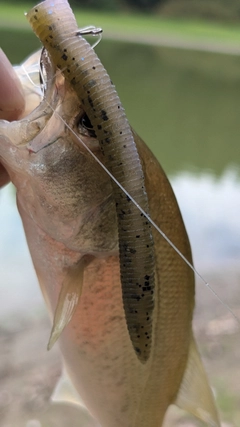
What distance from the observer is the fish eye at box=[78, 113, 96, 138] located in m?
0.86

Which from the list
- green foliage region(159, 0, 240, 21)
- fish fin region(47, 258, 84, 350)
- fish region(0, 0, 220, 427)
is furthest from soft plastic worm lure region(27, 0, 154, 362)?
green foliage region(159, 0, 240, 21)

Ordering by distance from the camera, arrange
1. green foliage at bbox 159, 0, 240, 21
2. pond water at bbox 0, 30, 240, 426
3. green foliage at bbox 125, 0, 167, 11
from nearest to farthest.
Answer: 1. pond water at bbox 0, 30, 240, 426
2. green foliage at bbox 159, 0, 240, 21
3. green foliage at bbox 125, 0, 167, 11

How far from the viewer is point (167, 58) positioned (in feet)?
46.7

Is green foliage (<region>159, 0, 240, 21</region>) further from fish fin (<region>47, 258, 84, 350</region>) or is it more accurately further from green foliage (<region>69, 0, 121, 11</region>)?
fish fin (<region>47, 258, 84, 350</region>)

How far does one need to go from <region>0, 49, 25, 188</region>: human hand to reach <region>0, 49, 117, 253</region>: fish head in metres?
0.13

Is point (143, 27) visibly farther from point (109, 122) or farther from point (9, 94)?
point (109, 122)

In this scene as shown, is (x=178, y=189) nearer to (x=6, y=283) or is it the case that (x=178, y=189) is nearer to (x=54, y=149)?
(x=6, y=283)

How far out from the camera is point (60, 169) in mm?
912

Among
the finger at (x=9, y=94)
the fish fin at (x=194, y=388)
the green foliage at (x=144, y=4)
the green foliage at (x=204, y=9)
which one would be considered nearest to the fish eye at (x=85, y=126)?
the finger at (x=9, y=94)

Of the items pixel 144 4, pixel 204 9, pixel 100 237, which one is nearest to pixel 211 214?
pixel 100 237

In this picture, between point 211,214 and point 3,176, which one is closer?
point 3,176

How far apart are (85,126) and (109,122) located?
12 cm

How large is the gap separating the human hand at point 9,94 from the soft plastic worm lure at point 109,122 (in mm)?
272

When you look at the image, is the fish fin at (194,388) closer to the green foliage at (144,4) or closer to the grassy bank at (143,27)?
the grassy bank at (143,27)
